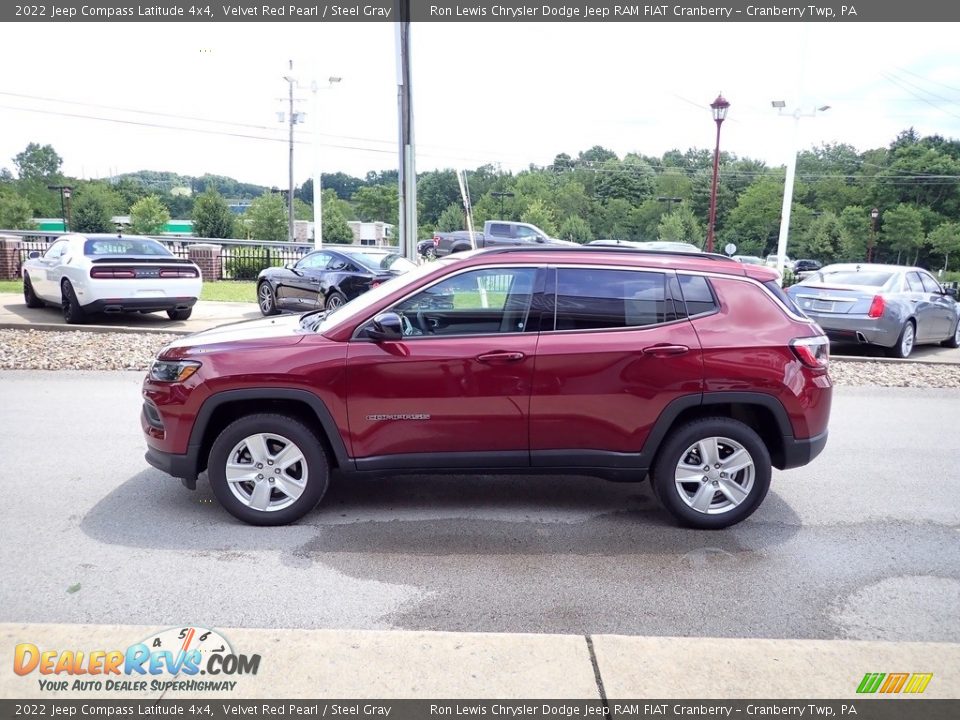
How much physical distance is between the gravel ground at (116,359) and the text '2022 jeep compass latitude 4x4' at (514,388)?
614 centimetres

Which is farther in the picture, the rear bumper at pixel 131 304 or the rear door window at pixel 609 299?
the rear bumper at pixel 131 304

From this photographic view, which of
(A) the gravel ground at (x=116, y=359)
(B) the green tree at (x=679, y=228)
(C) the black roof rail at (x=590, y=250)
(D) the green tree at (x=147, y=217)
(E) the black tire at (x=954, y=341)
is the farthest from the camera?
Answer: (D) the green tree at (x=147, y=217)

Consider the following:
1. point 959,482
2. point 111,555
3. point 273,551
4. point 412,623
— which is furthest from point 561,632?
point 959,482

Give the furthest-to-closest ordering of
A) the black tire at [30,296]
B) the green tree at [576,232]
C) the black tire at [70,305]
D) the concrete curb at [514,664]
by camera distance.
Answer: the green tree at [576,232]
the black tire at [30,296]
the black tire at [70,305]
the concrete curb at [514,664]

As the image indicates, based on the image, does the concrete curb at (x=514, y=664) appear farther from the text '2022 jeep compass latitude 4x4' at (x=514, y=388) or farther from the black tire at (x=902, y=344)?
the black tire at (x=902, y=344)

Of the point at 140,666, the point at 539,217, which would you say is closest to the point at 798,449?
the point at 140,666

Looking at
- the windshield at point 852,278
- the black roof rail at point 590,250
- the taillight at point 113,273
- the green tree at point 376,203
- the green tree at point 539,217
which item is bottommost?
the taillight at point 113,273

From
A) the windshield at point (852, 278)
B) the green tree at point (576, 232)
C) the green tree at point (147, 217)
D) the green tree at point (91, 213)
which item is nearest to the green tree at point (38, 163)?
the green tree at point (91, 213)

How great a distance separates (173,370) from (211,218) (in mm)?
61878

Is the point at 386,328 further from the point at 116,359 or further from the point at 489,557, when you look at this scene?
the point at 116,359

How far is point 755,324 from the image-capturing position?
4.79m

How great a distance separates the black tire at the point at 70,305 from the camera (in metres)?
12.9

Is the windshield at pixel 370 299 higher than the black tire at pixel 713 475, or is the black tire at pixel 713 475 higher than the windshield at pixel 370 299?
the windshield at pixel 370 299

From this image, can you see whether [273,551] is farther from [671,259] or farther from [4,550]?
[671,259]
